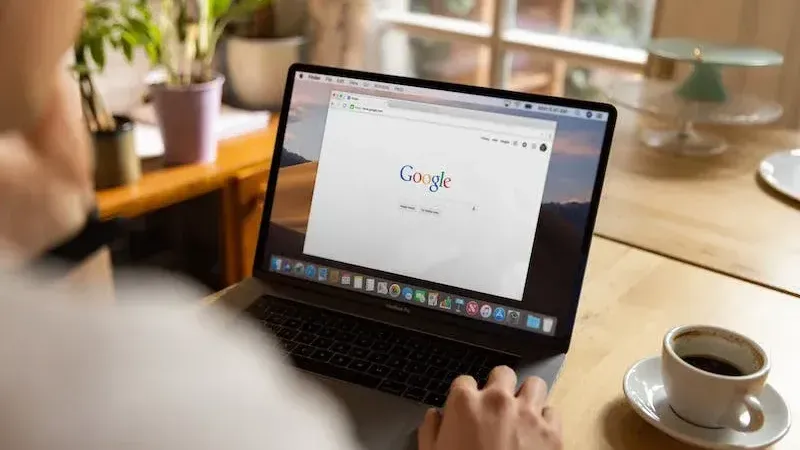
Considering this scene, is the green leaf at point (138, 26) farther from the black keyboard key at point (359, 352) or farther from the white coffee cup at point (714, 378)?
the white coffee cup at point (714, 378)

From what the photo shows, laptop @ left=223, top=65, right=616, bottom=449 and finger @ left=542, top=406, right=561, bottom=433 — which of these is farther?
laptop @ left=223, top=65, right=616, bottom=449

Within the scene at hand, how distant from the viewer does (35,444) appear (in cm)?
32

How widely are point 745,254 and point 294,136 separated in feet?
2.08

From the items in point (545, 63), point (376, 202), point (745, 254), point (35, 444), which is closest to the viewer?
point (35, 444)

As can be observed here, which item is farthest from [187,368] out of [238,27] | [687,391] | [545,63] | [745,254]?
[545,63]

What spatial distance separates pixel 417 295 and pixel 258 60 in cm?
130

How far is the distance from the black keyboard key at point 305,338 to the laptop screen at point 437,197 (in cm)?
9

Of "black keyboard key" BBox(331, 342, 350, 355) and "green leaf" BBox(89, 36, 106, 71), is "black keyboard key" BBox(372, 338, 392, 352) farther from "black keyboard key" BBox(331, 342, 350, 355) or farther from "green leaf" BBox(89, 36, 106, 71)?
"green leaf" BBox(89, 36, 106, 71)

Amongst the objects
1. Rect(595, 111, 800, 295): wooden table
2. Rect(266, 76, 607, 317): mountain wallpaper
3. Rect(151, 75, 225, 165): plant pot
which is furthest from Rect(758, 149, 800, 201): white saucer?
Rect(151, 75, 225, 165): plant pot

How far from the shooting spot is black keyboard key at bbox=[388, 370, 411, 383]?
0.87 meters

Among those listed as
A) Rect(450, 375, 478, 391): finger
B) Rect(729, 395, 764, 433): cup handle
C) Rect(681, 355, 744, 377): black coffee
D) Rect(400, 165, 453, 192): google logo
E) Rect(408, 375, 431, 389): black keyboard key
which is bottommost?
Rect(408, 375, 431, 389): black keyboard key

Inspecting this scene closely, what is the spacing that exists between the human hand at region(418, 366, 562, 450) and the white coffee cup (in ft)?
0.41

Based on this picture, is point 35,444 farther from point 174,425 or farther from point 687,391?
point 687,391

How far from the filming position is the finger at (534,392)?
0.77 m
